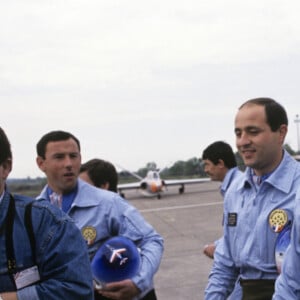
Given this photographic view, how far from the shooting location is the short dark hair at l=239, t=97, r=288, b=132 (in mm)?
3023

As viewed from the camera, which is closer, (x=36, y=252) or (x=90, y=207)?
(x=36, y=252)

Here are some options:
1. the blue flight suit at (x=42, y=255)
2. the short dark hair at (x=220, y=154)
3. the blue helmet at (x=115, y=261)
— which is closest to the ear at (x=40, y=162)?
the blue helmet at (x=115, y=261)

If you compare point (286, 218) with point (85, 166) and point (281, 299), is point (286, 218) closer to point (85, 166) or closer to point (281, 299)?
point (281, 299)

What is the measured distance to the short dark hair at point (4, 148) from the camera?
6.46 ft

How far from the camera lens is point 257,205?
2.95 meters

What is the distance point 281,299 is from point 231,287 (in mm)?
1171

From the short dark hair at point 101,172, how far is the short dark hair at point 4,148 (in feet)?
9.47

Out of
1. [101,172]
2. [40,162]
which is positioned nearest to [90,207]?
[40,162]

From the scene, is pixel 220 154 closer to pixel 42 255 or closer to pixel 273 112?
pixel 273 112

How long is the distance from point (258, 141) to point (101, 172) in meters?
2.17

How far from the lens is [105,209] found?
3.61m

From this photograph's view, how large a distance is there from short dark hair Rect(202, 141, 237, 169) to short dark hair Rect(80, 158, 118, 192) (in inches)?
40.9

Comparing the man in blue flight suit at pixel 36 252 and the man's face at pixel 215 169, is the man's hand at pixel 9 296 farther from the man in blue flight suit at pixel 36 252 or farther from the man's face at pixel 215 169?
the man's face at pixel 215 169

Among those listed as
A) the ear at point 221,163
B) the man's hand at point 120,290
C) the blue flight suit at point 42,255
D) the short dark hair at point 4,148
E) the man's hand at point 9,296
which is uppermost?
the short dark hair at point 4,148
